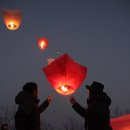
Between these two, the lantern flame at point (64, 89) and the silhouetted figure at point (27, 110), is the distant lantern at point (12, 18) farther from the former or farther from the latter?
the silhouetted figure at point (27, 110)

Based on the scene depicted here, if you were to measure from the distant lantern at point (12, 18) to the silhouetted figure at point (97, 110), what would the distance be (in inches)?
272

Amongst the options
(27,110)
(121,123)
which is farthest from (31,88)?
(121,123)

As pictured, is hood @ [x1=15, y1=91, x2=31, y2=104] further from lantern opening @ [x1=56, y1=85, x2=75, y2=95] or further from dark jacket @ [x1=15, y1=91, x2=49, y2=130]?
lantern opening @ [x1=56, y1=85, x2=75, y2=95]

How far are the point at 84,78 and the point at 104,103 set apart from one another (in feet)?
7.80

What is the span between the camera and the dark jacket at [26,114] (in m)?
7.24

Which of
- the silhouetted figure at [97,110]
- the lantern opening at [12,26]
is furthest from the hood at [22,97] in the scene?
the lantern opening at [12,26]

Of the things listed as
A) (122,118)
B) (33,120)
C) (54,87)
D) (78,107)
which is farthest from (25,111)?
(122,118)

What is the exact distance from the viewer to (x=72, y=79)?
964 centimetres

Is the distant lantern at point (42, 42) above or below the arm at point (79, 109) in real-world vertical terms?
above

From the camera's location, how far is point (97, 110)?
289 inches

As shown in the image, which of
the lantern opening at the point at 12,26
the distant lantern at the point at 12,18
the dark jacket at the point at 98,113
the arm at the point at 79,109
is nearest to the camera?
the dark jacket at the point at 98,113

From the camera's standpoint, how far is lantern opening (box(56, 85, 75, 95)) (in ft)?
31.4

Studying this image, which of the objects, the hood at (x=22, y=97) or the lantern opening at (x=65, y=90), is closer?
the hood at (x=22, y=97)

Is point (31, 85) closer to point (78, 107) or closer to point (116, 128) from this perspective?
point (78, 107)
